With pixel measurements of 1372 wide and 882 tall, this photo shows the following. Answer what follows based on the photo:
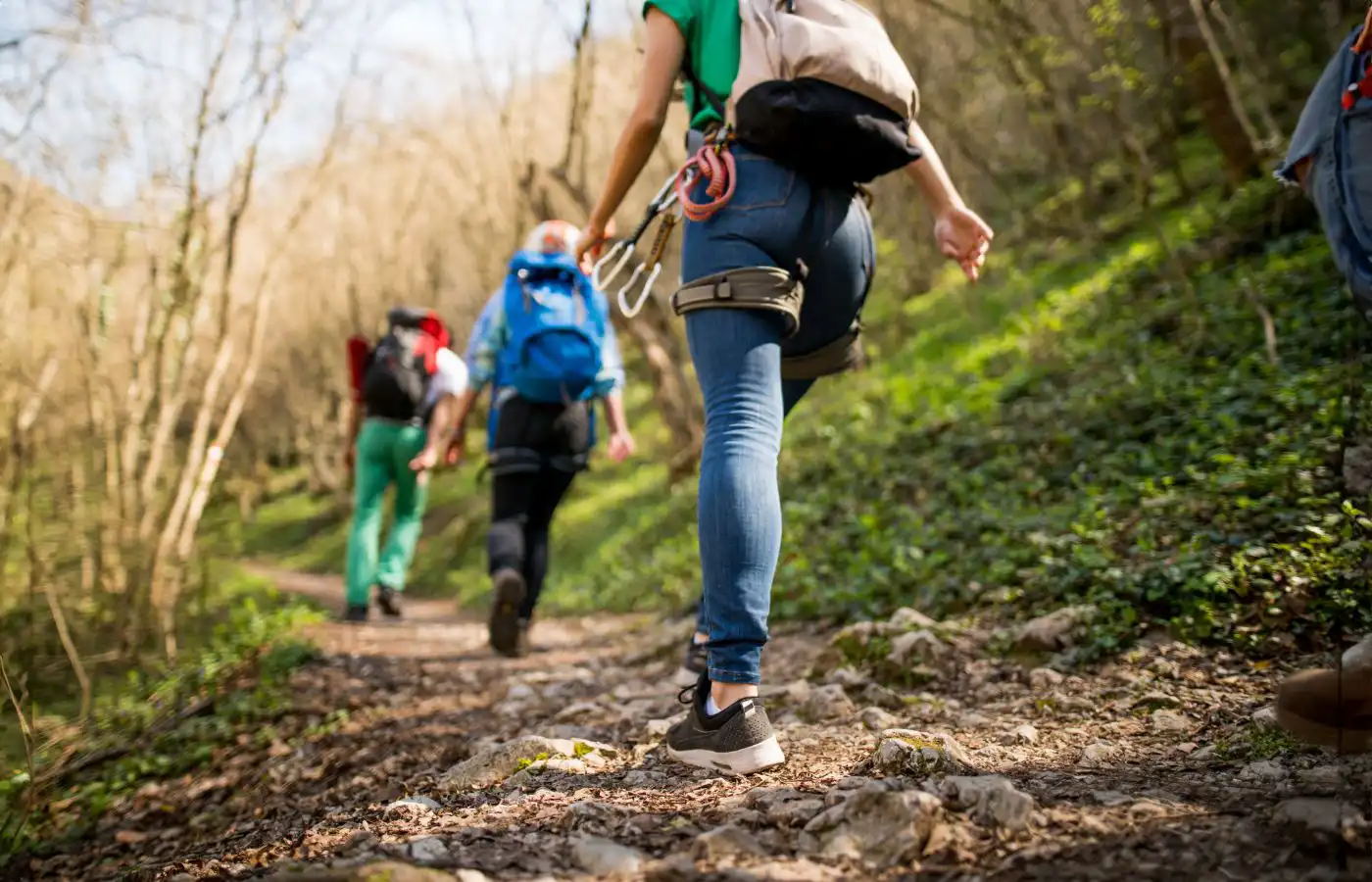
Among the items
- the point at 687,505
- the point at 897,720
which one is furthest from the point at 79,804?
the point at 687,505

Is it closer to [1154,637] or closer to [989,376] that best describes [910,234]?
[989,376]

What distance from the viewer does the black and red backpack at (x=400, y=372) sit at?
614 cm

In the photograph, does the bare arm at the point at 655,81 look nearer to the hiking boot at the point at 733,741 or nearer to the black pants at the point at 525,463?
the hiking boot at the point at 733,741

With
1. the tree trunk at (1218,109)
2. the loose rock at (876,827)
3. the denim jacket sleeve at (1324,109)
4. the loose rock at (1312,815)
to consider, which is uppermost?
the tree trunk at (1218,109)

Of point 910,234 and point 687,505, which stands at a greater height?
point 910,234

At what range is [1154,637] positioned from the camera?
119 inches

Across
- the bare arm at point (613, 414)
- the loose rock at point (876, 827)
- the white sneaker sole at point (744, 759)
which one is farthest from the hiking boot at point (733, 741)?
the bare arm at point (613, 414)

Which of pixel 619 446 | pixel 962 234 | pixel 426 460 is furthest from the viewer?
pixel 426 460

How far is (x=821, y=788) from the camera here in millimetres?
1891

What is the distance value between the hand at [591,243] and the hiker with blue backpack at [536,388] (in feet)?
5.66

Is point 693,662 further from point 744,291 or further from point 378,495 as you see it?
point 378,495

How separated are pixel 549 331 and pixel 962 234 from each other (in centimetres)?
248

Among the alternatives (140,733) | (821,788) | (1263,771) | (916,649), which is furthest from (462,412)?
(1263,771)

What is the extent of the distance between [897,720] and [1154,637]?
103 cm
